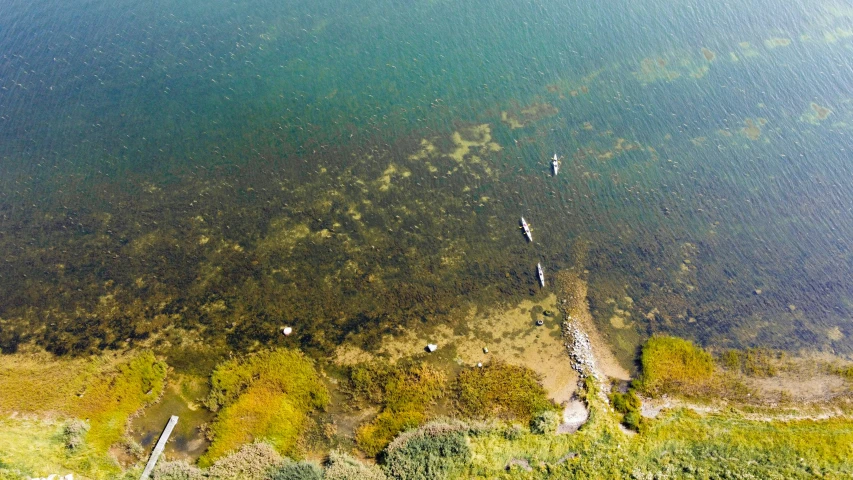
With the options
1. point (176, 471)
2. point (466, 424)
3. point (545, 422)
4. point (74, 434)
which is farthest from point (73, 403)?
point (545, 422)

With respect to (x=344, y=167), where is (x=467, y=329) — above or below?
below

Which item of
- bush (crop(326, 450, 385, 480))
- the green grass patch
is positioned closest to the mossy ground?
the green grass patch

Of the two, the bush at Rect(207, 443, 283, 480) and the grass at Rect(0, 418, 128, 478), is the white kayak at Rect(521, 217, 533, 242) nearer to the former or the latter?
the bush at Rect(207, 443, 283, 480)

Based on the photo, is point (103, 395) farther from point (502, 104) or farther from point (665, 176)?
point (665, 176)

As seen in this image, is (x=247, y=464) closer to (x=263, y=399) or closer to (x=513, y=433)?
(x=263, y=399)

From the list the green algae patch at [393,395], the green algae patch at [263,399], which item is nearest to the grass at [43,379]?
the green algae patch at [263,399]

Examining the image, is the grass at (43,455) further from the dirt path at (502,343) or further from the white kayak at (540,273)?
the white kayak at (540,273)

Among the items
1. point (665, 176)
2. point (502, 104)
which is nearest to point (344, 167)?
point (502, 104)

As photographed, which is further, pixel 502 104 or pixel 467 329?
pixel 502 104
